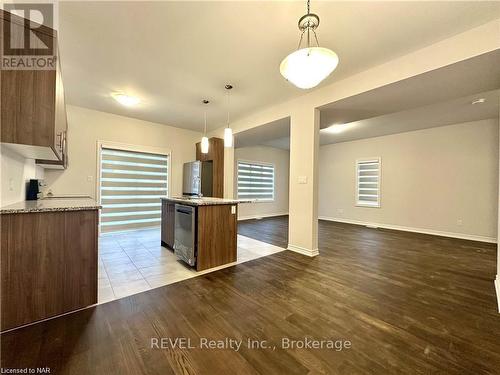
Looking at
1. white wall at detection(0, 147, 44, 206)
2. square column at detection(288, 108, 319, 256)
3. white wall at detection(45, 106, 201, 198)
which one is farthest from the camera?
white wall at detection(45, 106, 201, 198)

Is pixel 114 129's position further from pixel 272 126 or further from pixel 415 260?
pixel 415 260

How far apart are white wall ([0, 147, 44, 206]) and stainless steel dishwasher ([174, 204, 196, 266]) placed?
1.78 meters

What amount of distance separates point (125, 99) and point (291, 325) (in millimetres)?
4513

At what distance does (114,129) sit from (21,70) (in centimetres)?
364

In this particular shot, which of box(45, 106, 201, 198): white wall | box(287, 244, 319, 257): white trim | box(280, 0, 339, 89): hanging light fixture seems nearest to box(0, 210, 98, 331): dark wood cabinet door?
box(280, 0, 339, 89): hanging light fixture

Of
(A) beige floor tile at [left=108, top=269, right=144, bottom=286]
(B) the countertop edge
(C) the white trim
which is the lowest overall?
(A) beige floor tile at [left=108, top=269, right=144, bottom=286]

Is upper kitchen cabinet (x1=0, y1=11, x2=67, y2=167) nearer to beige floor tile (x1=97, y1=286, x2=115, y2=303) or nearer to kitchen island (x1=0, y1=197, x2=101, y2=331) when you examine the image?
kitchen island (x1=0, y1=197, x2=101, y2=331)

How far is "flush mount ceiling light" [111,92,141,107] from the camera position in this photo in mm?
3727

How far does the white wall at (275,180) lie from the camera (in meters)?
7.16

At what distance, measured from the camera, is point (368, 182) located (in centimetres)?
661

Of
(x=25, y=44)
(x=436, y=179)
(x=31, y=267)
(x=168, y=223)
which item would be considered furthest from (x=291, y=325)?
(x=436, y=179)

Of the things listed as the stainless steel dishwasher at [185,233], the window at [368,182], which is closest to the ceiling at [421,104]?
the window at [368,182]

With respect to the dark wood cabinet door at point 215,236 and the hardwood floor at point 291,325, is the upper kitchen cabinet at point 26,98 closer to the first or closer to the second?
the hardwood floor at point 291,325

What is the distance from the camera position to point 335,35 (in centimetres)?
218
